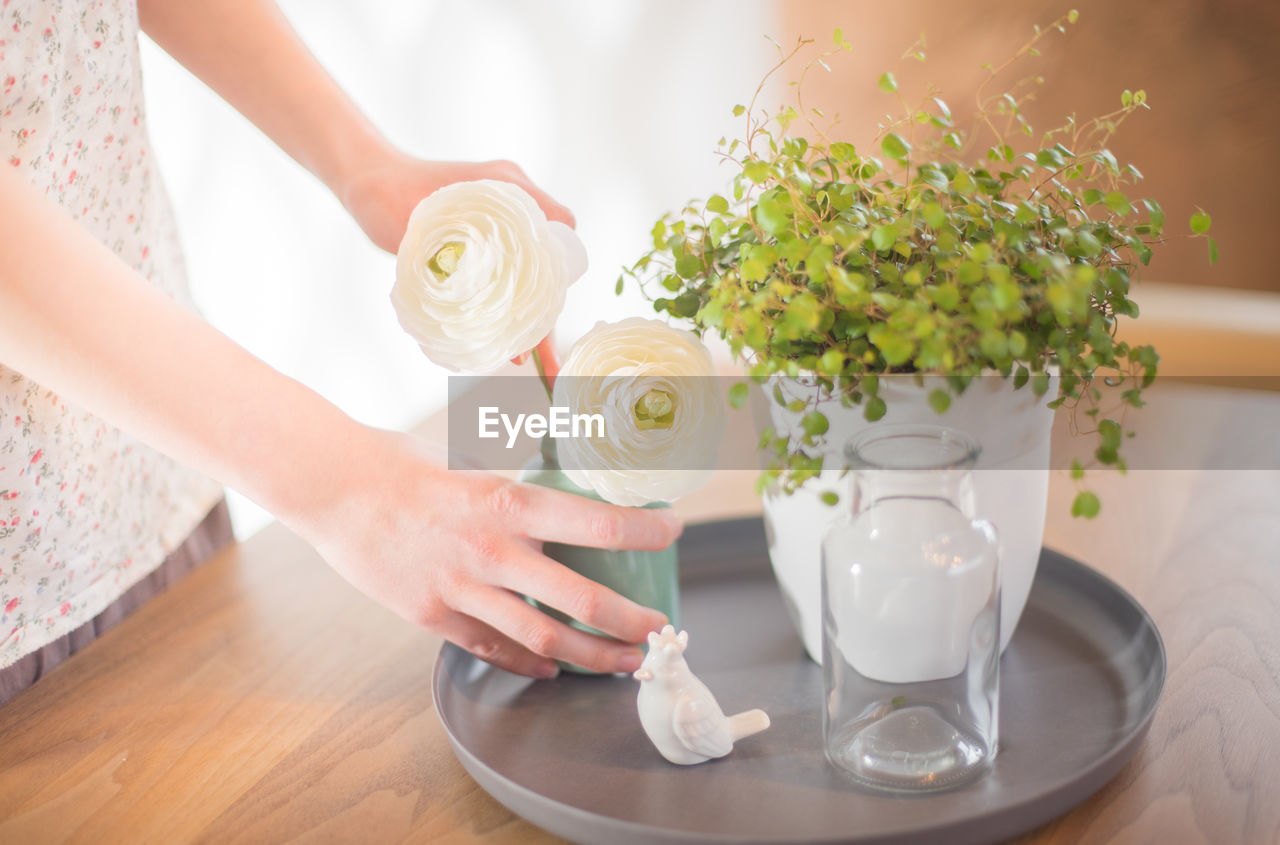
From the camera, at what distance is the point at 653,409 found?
0.60m

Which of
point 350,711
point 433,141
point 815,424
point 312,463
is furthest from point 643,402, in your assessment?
point 433,141

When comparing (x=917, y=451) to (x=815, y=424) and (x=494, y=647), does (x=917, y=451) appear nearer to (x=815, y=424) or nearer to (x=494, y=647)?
(x=815, y=424)

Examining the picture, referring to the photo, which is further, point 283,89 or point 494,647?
point 283,89

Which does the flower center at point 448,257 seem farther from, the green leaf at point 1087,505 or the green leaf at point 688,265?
the green leaf at point 1087,505

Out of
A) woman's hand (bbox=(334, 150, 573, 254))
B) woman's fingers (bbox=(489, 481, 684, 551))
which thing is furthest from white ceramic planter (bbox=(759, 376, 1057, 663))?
woman's hand (bbox=(334, 150, 573, 254))

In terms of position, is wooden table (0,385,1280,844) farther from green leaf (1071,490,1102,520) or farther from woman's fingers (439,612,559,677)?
green leaf (1071,490,1102,520)

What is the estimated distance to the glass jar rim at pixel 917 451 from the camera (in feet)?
1.82

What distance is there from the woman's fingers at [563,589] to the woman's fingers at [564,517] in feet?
0.06

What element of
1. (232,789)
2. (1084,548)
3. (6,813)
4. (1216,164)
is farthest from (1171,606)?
(1216,164)

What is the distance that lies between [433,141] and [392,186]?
1444 millimetres

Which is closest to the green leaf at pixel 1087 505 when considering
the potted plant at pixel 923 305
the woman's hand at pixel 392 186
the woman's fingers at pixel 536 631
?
the potted plant at pixel 923 305

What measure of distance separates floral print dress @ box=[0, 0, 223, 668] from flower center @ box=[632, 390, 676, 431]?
460 millimetres

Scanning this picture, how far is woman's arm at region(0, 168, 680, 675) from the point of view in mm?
589

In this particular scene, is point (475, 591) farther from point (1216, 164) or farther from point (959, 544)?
point (1216, 164)
